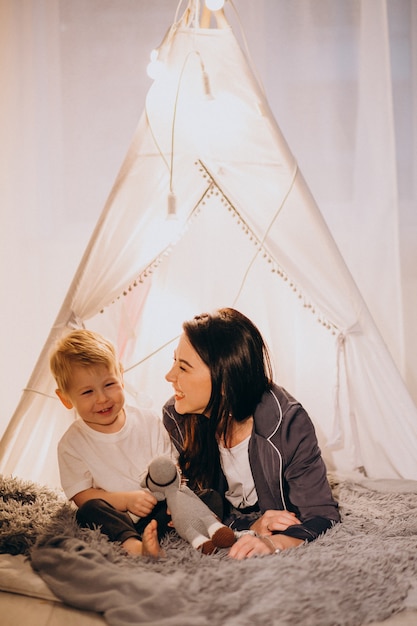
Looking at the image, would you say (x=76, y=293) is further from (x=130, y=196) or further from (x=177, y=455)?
(x=177, y=455)

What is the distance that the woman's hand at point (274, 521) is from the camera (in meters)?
1.88

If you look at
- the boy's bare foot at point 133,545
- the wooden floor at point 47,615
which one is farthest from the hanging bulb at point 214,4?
the wooden floor at point 47,615

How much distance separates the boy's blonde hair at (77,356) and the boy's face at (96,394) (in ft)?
0.05

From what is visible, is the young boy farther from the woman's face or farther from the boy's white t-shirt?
the woman's face

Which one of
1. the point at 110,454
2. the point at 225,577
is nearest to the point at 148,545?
the point at 225,577

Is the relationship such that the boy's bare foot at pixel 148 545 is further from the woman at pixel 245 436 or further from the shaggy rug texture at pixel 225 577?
the woman at pixel 245 436

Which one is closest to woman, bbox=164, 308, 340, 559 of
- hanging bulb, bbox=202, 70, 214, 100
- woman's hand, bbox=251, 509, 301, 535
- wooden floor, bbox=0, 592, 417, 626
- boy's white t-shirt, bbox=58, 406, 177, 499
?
woman's hand, bbox=251, 509, 301, 535

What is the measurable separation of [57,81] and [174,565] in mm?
2101

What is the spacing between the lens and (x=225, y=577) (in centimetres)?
158

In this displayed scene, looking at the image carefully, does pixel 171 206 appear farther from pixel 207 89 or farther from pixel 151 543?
pixel 151 543

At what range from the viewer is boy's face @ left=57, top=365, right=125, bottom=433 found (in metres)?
2.08

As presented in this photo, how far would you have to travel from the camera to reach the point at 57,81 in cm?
303

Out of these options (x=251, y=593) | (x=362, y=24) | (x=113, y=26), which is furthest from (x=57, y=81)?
(x=251, y=593)

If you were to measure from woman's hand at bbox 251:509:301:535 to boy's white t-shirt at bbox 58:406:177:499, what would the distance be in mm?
350
